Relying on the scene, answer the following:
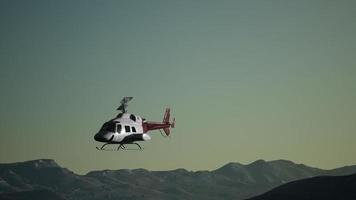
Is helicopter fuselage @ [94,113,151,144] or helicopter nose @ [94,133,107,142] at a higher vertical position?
helicopter fuselage @ [94,113,151,144]

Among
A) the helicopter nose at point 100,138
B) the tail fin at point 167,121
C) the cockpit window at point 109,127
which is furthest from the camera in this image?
the tail fin at point 167,121

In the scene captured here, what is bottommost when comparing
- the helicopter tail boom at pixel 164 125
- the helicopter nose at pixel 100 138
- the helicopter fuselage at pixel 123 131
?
the helicopter nose at pixel 100 138

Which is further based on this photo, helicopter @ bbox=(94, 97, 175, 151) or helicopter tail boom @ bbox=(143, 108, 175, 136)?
helicopter tail boom @ bbox=(143, 108, 175, 136)

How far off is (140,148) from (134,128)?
230 inches

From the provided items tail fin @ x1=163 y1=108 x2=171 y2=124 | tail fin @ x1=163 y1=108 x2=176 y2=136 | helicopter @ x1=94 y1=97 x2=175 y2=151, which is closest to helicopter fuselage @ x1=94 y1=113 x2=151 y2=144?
helicopter @ x1=94 y1=97 x2=175 y2=151

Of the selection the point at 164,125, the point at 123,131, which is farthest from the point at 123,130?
the point at 164,125

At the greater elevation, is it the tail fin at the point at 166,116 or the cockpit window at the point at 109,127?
the tail fin at the point at 166,116

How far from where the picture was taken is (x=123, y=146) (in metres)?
72.3

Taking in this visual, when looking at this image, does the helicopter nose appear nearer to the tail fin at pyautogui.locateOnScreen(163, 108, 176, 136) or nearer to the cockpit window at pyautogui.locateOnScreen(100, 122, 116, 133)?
the cockpit window at pyautogui.locateOnScreen(100, 122, 116, 133)

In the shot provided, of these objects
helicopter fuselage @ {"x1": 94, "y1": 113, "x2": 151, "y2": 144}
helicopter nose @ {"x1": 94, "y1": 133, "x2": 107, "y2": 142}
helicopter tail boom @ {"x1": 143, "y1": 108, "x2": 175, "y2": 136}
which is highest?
helicopter tail boom @ {"x1": 143, "y1": 108, "x2": 175, "y2": 136}

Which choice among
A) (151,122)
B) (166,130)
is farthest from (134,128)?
(166,130)

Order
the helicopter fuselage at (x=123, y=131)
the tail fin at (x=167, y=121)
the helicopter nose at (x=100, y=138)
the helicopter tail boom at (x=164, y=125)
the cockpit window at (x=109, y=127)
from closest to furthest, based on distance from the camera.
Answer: the helicopter nose at (x=100, y=138), the helicopter fuselage at (x=123, y=131), the cockpit window at (x=109, y=127), the helicopter tail boom at (x=164, y=125), the tail fin at (x=167, y=121)

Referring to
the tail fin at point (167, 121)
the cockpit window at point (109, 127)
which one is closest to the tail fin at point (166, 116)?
the tail fin at point (167, 121)

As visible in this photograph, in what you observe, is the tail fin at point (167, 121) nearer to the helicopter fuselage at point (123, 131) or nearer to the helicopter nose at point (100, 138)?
the helicopter fuselage at point (123, 131)
